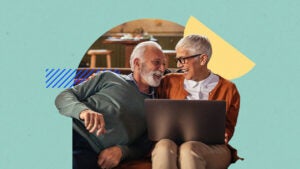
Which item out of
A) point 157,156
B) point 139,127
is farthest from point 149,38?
point 157,156

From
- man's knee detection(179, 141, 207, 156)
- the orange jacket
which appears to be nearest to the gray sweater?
the orange jacket

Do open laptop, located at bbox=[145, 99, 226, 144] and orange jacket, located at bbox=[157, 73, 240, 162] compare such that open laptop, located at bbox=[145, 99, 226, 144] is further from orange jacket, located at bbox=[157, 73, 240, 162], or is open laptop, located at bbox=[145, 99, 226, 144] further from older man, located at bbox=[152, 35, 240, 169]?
orange jacket, located at bbox=[157, 73, 240, 162]

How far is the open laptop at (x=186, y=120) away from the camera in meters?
3.89

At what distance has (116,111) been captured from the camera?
4.13 metres

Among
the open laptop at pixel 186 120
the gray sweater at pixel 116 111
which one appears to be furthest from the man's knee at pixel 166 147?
the gray sweater at pixel 116 111

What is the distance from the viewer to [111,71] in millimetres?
4391

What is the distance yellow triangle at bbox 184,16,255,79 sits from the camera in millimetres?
4320

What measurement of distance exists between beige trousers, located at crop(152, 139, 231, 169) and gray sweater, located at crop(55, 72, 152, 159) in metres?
0.37

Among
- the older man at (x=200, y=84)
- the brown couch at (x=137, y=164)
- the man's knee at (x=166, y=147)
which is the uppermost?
the older man at (x=200, y=84)

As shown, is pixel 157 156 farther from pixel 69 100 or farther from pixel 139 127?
pixel 69 100

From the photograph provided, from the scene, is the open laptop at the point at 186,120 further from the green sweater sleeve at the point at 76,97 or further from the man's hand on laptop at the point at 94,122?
the green sweater sleeve at the point at 76,97

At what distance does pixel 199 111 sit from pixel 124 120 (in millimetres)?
630

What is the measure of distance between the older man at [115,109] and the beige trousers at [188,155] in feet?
1.24

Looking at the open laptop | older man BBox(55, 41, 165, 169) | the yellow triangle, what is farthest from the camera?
the yellow triangle
